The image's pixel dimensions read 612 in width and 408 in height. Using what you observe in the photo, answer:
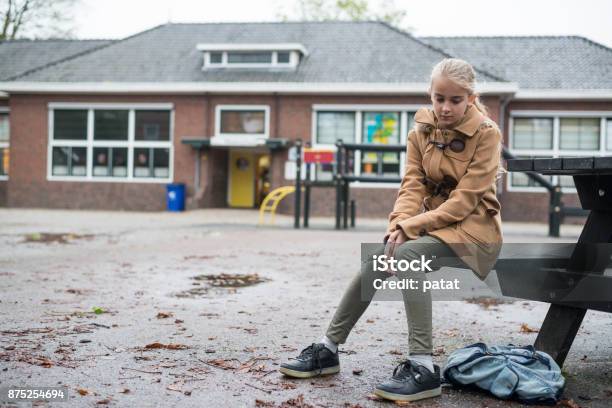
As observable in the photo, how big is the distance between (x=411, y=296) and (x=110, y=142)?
71.0 feet

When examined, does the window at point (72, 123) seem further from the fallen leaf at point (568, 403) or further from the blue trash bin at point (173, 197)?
the fallen leaf at point (568, 403)

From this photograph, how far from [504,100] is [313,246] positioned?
13.1m

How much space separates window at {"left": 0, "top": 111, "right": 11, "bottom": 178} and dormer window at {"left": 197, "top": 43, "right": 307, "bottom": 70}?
26.3 feet

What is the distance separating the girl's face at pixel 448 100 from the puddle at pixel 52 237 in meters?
8.26

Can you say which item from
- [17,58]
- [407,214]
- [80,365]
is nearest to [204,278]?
[80,365]

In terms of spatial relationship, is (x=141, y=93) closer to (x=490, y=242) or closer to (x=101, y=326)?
(x=101, y=326)

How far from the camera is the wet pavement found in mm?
2963

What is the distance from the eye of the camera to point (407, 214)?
319cm

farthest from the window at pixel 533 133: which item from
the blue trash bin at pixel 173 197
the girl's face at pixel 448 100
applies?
the girl's face at pixel 448 100

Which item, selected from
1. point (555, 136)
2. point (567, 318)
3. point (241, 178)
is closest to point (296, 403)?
point (567, 318)

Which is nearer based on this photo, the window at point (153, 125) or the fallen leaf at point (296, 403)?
the fallen leaf at point (296, 403)

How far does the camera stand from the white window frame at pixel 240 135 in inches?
858

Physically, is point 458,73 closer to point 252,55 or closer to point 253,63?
point 253,63

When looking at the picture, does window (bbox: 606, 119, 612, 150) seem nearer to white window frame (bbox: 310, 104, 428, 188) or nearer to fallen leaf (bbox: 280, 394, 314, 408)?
white window frame (bbox: 310, 104, 428, 188)
